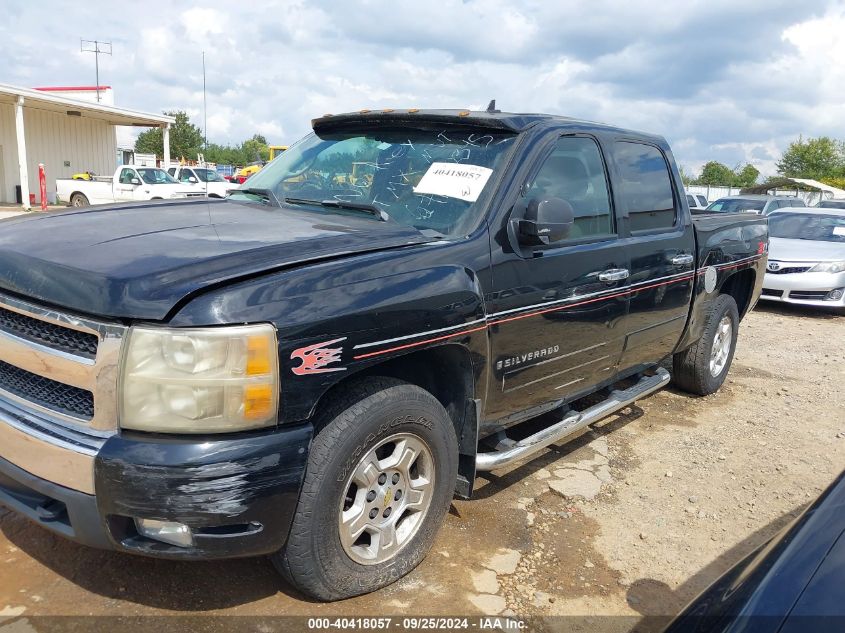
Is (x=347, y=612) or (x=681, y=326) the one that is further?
(x=681, y=326)

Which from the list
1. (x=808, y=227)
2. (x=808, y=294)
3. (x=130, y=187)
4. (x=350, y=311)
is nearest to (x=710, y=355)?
(x=350, y=311)

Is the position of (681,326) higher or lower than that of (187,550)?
higher

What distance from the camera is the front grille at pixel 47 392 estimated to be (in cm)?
221

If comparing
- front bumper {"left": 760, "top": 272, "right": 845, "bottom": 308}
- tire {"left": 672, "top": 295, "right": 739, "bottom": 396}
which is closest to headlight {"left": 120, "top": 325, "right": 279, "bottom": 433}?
tire {"left": 672, "top": 295, "right": 739, "bottom": 396}

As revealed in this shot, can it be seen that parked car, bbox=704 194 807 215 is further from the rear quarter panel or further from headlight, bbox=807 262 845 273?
the rear quarter panel

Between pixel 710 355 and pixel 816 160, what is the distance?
67817mm

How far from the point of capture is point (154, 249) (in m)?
2.41

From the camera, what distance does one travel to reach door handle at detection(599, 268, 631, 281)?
360cm

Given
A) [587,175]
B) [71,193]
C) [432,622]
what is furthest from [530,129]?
[71,193]

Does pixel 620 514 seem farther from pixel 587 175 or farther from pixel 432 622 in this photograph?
pixel 587 175

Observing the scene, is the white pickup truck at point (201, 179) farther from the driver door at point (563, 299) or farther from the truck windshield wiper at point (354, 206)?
the driver door at point (563, 299)

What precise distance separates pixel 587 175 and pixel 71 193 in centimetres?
2235

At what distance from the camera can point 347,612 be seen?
102 inches

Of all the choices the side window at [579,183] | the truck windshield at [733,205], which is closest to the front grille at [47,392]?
the side window at [579,183]
